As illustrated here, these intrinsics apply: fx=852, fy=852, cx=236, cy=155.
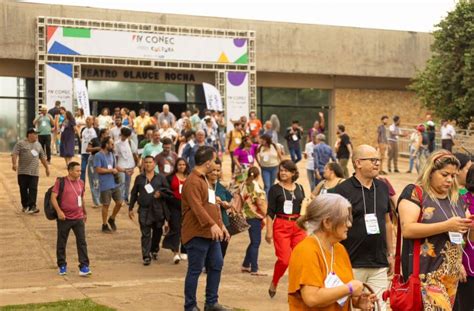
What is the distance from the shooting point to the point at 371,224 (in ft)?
22.9

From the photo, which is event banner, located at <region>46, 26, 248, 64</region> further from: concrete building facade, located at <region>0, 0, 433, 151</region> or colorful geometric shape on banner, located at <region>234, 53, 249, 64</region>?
concrete building facade, located at <region>0, 0, 433, 151</region>

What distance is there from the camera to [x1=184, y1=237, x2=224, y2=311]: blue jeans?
877 cm

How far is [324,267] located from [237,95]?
29467mm

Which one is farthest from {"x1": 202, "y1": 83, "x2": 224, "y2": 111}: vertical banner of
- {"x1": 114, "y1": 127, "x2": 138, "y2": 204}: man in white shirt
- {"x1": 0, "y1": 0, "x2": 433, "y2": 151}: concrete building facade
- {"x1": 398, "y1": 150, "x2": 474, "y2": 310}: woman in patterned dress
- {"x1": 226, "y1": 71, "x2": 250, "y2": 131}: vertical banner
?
{"x1": 398, "y1": 150, "x2": 474, "y2": 310}: woman in patterned dress

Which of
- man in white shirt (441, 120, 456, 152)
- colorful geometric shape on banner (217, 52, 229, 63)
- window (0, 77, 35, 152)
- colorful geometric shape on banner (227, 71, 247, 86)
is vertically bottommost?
man in white shirt (441, 120, 456, 152)

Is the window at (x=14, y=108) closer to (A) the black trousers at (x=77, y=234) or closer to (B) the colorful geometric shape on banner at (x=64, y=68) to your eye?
(B) the colorful geometric shape on banner at (x=64, y=68)

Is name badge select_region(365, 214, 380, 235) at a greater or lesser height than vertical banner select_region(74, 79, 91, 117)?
lesser

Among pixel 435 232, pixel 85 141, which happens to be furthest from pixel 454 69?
pixel 435 232

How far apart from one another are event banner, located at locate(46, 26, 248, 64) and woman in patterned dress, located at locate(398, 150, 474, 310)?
26.1m

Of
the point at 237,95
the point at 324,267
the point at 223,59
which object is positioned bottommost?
the point at 324,267

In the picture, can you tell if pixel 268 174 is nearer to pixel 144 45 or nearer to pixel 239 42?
pixel 144 45

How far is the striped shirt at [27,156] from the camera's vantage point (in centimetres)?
1667

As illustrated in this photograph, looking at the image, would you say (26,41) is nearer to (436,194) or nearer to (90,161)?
(90,161)

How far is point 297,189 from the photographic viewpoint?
10.3m
